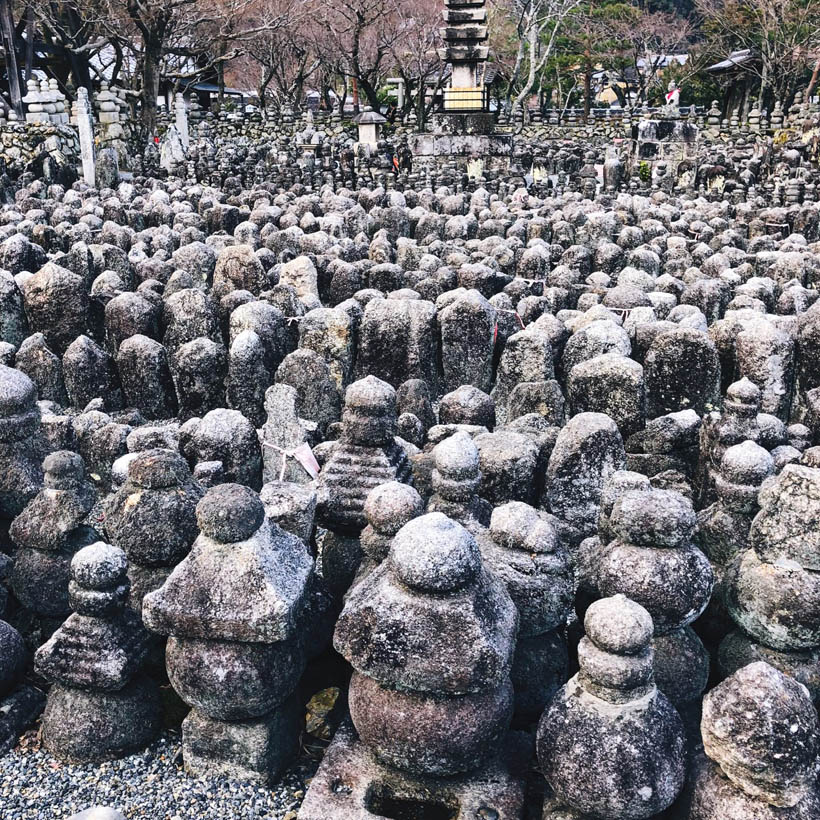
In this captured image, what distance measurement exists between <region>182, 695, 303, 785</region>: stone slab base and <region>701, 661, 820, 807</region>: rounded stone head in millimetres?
1369

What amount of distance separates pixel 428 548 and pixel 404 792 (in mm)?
821

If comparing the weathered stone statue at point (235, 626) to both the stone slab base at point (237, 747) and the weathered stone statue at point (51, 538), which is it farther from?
the weathered stone statue at point (51, 538)

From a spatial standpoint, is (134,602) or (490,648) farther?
(134,602)

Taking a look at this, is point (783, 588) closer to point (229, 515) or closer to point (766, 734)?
point (766, 734)

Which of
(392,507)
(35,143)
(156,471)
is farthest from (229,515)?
(35,143)

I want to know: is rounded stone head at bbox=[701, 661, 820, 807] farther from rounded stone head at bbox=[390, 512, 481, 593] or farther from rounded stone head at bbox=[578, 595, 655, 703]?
rounded stone head at bbox=[390, 512, 481, 593]

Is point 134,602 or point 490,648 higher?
point 490,648

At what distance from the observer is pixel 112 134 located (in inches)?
925

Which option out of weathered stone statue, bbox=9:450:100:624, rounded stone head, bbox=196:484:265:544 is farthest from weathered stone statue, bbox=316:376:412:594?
weathered stone statue, bbox=9:450:100:624

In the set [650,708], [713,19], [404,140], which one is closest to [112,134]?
[404,140]

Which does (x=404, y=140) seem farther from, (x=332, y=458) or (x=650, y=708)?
(x=650, y=708)

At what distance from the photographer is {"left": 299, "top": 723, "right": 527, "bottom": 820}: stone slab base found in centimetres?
236

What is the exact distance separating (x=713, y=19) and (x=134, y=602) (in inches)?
1369

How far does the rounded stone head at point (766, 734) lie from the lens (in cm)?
192
